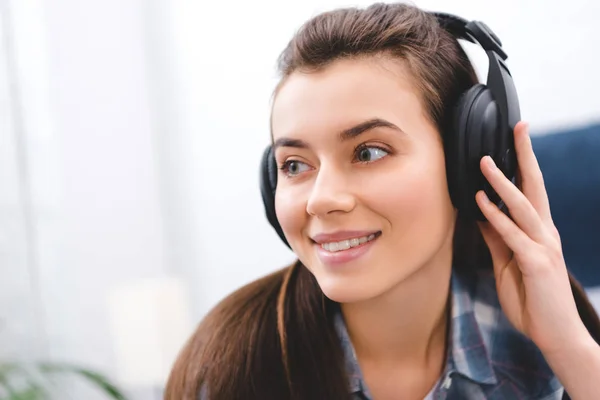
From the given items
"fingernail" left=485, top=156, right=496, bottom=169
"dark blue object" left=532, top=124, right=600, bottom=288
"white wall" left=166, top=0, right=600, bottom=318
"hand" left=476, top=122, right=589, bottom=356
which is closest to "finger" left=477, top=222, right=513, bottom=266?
"hand" left=476, top=122, right=589, bottom=356

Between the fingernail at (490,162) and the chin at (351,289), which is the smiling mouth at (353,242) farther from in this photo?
the fingernail at (490,162)

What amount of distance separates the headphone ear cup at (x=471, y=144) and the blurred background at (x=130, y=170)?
579 millimetres

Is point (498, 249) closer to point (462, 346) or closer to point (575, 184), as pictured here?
point (462, 346)

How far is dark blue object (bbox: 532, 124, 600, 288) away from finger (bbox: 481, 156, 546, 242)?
344mm

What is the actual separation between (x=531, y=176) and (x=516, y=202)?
54 mm

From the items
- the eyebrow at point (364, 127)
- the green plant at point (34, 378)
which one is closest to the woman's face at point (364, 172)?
the eyebrow at point (364, 127)

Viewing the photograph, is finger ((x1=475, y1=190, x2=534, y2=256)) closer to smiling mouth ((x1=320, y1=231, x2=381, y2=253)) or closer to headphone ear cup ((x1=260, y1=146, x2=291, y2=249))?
smiling mouth ((x1=320, y1=231, x2=381, y2=253))

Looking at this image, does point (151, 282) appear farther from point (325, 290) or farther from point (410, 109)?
point (410, 109)

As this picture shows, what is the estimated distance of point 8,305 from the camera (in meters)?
1.51

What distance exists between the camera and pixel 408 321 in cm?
92

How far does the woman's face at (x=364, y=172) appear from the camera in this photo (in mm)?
744

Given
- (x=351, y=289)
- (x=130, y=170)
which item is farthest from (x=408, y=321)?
(x=130, y=170)

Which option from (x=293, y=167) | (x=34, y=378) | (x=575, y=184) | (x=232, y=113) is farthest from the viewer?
(x=232, y=113)

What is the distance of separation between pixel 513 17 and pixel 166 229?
1207 mm
